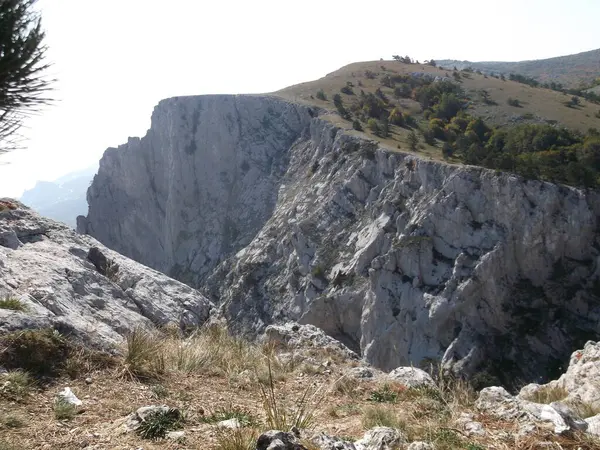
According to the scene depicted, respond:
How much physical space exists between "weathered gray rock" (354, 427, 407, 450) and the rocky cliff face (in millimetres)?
14220

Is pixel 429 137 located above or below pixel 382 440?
above

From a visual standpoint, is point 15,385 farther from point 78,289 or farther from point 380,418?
point 78,289

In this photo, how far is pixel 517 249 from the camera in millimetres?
31766

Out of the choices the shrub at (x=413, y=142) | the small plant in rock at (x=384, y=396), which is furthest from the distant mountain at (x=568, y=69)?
the small plant in rock at (x=384, y=396)

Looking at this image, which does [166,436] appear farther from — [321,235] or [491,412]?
[321,235]

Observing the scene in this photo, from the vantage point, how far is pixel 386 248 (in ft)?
116

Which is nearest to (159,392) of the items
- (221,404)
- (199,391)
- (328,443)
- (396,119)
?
(199,391)

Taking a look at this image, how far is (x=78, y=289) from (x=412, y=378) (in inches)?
210

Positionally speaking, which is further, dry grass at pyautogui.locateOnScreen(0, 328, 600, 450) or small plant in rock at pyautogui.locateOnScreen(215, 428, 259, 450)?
dry grass at pyautogui.locateOnScreen(0, 328, 600, 450)

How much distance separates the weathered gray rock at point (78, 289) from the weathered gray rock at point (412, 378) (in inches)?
151

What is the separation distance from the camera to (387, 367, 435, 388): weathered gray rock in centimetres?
645

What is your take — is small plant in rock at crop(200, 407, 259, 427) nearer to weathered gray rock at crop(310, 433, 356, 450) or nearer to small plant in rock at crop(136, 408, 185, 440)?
small plant in rock at crop(136, 408, 185, 440)

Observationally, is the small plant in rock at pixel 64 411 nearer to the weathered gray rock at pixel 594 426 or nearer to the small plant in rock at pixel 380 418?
the small plant in rock at pixel 380 418

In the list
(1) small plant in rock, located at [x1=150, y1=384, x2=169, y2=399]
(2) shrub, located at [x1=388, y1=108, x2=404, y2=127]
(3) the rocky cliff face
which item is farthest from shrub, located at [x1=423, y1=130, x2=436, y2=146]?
(1) small plant in rock, located at [x1=150, y1=384, x2=169, y2=399]
